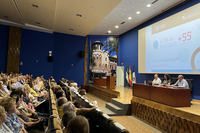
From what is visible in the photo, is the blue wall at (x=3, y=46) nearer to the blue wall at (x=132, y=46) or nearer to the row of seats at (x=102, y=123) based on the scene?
the blue wall at (x=132, y=46)

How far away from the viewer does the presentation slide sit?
17.7 ft

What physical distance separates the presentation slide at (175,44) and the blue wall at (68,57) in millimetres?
5552

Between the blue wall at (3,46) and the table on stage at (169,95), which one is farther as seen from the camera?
the blue wall at (3,46)

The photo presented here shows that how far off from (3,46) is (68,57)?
14.1ft

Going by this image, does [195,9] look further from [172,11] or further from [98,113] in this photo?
[98,113]

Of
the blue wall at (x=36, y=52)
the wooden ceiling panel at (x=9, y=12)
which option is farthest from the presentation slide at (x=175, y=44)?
the wooden ceiling panel at (x=9, y=12)

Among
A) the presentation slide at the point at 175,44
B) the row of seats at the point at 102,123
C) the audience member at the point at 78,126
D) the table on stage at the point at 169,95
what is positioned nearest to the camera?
the audience member at the point at 78,126

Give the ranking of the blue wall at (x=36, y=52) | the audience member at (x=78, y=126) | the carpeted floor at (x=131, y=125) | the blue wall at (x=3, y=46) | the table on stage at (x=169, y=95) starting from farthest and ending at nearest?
1. the blue wall at (x=36, y=52)
2. the blue wall at (x=3, y=46)
3. the carpeted floor at (x=131, y=125)
4. the table on stage at (x=169, y=95)
5. the audience member at (x=78, y=126)

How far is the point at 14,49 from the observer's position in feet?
30.0

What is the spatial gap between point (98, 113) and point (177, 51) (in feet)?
17.2

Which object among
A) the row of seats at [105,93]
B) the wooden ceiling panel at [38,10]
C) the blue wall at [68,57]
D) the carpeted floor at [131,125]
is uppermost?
the wooden ceiling panel at [38,10]

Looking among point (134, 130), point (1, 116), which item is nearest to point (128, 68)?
point (134, 130)

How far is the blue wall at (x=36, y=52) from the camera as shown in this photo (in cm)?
951

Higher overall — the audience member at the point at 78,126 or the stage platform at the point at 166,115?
the audience member at the point at 78,126
